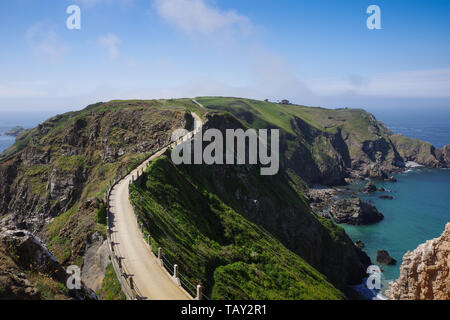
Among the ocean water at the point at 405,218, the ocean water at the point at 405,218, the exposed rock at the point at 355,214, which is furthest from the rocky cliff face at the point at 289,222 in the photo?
the exposed rock at the point at 355,214

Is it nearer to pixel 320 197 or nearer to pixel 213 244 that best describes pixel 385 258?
pixel 320 197

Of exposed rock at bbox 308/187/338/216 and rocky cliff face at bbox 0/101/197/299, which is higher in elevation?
rocky cliff face at bbox 0/101/197/299

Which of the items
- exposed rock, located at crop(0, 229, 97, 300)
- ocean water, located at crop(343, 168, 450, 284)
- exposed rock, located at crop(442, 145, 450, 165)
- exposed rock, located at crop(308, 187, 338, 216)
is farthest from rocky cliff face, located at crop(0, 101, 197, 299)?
exposed rock, located at crop(442, 145, 450, 165)

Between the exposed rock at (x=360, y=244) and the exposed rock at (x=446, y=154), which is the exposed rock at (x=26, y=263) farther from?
the exposed rock at (x=446, y=154)

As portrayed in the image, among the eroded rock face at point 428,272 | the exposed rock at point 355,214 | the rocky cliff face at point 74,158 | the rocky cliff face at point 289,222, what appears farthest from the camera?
the exposed rock at point 355,214

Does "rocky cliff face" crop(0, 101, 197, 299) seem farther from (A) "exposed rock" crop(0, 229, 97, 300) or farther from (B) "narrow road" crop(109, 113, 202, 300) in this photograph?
(A) "exposed rock" crop(0, 229, 97, 300)
